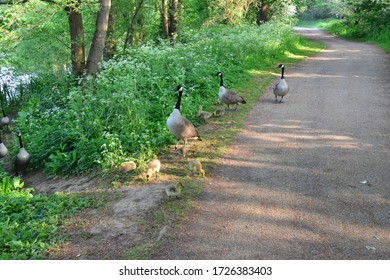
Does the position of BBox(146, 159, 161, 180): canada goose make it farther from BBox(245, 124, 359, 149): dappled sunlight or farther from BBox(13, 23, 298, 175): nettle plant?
BBox(245, 124, 359, 149): dappled sunlight

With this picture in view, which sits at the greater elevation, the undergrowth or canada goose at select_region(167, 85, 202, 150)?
canada goose at select_region(167, 85, 202, 150)

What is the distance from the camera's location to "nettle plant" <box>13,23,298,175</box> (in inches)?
340

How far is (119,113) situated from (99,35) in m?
4.46

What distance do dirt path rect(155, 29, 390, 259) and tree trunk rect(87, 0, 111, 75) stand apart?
6.06 metres

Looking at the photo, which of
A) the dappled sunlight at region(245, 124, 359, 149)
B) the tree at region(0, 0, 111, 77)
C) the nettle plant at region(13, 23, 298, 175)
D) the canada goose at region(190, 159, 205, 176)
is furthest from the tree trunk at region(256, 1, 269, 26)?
the canada goose at region(190, 159, 205, 176)

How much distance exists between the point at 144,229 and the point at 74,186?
9.69 feet

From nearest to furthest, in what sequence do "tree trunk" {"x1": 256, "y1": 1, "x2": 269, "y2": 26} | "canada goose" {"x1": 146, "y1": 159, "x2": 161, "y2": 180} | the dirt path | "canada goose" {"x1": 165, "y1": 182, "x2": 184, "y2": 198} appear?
the dirt path, "canada goose" {"x1": 165, "y1": 182, "x2": 184, "y2": 198}, "canada goose" {"x1": 146, "y1": 159, "x2": 161, "y2": 180}, "tree trunk" {"x1": 256, "y1": 1, "x2": 269, "y2": 26}

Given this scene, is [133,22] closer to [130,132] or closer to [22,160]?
[22,160]

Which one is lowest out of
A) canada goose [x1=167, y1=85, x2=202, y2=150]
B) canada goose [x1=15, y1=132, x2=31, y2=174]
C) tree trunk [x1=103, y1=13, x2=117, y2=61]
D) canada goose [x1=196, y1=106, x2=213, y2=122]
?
canada goose [x1=15, y1=132, x2=31, y2=174]

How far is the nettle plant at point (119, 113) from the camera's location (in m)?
8.63

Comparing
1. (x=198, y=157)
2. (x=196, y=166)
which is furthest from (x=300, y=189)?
(x=198, y=157)

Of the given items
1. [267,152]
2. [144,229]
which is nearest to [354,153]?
[267,152]

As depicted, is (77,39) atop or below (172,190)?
atop

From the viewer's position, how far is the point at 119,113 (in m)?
9.80
